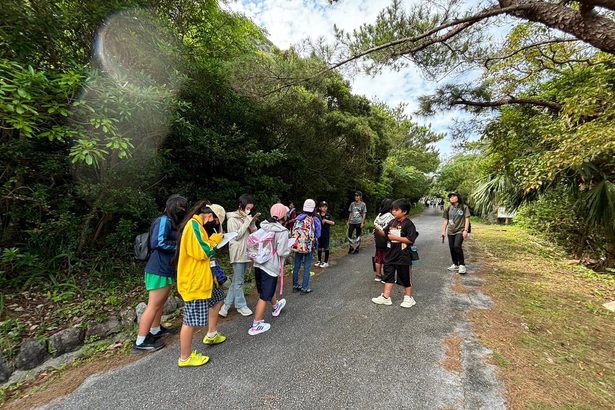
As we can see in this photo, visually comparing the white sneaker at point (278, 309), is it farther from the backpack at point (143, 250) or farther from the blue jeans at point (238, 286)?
the backpack at point (143, 250)

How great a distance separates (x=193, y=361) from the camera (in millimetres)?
2488

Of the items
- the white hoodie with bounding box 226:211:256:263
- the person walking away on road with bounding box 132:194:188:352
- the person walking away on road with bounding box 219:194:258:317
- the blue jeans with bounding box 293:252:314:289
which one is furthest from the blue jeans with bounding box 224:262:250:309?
the blue jeans with bounding box 293:252:314:289

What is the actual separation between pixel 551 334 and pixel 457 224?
247 cm

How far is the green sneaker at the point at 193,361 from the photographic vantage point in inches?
97.1

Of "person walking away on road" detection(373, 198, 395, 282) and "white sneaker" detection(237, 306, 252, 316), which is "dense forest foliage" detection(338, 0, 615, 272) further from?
"white sneaker" detection(237, 306, 252, 316)

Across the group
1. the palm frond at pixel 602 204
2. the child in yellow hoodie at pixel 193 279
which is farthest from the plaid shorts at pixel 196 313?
the palm frond at pixel 602 204

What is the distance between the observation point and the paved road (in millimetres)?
2039

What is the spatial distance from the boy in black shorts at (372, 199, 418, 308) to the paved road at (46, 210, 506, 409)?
0.78 feet

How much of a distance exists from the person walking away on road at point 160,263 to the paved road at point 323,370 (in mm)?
282

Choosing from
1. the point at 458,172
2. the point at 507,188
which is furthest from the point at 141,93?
the point at 458,172

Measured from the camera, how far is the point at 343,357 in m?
2.57

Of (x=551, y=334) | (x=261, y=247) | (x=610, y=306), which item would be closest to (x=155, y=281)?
(x=261, y=247)

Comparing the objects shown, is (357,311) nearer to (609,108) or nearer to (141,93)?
(141,93)

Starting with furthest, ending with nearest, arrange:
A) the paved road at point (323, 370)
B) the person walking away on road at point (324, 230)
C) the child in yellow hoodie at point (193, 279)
Answer: the person walking away on road at point (324, 230) < the child in yellow hoodie at point (193, 279) < the paved road at point (323, 370)
